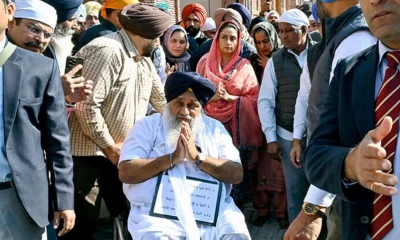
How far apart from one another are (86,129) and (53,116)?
3.12 ft

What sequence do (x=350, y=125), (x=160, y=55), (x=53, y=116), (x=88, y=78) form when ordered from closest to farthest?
(x=350, y=125), (x=53, y=116), (x=88, y=78), (x=160, y=55)

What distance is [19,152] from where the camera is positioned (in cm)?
238

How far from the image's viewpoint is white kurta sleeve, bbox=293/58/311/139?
3.37 meters

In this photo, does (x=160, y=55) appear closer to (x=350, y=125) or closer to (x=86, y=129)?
(x=86, y=129)

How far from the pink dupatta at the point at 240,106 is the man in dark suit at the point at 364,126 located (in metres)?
3.08

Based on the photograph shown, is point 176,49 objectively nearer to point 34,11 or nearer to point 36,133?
point 34,11

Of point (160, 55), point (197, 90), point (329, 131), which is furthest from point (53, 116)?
point (160, 55)

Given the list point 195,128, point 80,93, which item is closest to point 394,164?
point 195,128

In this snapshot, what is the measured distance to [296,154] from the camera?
12.5ft

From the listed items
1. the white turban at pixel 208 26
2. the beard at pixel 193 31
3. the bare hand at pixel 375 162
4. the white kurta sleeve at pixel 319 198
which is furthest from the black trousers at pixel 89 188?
the white turban at pixel 208 26

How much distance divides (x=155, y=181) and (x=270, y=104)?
1.67 meters

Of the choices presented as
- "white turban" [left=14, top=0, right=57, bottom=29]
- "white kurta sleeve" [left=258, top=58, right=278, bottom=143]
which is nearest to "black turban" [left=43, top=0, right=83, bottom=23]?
"white turban" [left=14, top=0, right=57, bottom=29]

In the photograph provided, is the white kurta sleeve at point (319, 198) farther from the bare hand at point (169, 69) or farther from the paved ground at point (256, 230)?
the bare hand at point (169, 69)

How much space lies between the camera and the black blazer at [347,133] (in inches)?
62.5
